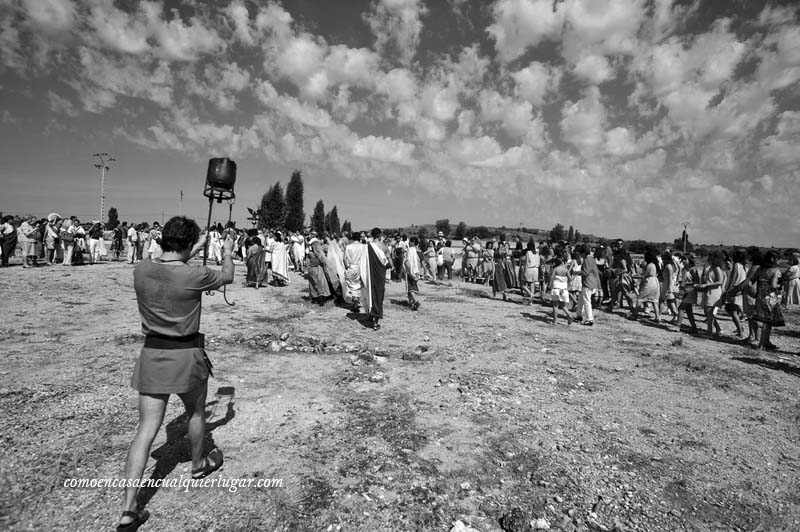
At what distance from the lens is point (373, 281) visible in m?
8.18

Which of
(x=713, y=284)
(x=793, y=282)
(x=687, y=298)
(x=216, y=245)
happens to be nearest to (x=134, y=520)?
(x=713, y=284)

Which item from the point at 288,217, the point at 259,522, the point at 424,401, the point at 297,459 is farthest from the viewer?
the point at 288,217

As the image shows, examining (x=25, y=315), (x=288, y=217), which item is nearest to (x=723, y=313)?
(x=25, y=315)

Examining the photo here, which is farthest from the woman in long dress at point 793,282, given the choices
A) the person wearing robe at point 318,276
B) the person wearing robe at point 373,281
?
the person wearing robe at point 318,276

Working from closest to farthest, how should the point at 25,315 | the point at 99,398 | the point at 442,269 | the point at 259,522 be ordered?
the point at 259,522 < the point at 99,398 < the point at 25,315 < the point at 442,269

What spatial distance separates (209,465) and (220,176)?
11.7ft

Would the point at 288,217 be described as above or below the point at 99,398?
above

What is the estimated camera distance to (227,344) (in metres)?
6.50

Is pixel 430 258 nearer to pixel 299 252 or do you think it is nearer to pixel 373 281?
pixel 299 252

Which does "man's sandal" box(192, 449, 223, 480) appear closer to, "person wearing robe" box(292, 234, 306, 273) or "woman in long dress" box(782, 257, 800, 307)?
"woman in long dress" box(782, 257, 800, 307)

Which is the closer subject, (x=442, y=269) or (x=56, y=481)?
(x=56, y=481)

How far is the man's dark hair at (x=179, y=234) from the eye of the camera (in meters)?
2.62

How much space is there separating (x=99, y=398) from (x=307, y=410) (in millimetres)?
2171

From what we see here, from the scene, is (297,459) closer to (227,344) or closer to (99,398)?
(99,398)
